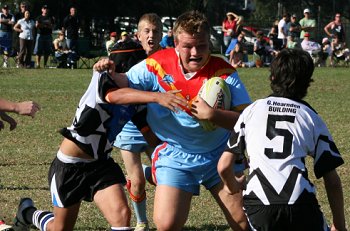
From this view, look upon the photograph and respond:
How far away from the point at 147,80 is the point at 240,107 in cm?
67

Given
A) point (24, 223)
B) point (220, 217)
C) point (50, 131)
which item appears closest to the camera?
point (24, 223)

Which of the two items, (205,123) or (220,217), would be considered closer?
(205,123)

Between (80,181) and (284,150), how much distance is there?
1.76 m

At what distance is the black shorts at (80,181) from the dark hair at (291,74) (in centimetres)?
161

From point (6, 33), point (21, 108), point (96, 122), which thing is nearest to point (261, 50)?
point (6, 33)

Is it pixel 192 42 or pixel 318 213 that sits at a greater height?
pixel 192 42

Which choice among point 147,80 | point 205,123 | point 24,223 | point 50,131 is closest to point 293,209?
point 205,123

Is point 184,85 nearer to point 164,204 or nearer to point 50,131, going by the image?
point 164,204

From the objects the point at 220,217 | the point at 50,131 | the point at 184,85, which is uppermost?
the point at 184,85

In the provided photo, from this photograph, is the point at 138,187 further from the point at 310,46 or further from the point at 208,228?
the point at 310,46

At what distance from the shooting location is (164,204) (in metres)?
5.64

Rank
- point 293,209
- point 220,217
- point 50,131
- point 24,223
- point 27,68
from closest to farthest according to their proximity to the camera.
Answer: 1. point 293,209
2. point 24,223
3. point 220,217
4. point 50,131
5. point 27,68

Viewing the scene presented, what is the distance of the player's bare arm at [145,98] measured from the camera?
538 cm

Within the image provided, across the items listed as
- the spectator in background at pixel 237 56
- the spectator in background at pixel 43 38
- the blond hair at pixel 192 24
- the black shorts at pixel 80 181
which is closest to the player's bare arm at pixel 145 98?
the blond hair at pixel 192 24
